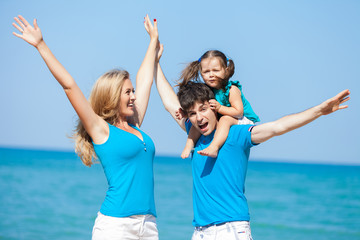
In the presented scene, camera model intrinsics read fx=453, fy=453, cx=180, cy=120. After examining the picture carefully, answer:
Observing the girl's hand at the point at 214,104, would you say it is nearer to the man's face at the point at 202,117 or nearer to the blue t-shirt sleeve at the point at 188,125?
the man's face at the point at 202,117

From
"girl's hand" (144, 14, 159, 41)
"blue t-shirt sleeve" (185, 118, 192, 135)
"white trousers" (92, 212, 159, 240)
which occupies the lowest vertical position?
"white trousers" (92, 212, 159, 240)

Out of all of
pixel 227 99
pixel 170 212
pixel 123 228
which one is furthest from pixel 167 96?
pixel 170 212

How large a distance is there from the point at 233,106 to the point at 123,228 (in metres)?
1.42

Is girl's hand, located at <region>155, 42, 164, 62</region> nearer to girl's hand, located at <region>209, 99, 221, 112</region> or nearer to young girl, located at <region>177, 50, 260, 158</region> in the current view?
young girl, located at <region>177, 50, 260, 158</region>

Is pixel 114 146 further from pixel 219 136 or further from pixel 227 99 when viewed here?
pixel 227 99

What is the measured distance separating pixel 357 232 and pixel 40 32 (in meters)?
13.8

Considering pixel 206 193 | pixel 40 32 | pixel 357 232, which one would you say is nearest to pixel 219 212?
pixel 206 193

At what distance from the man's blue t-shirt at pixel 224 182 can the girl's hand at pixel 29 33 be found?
161 centimetres

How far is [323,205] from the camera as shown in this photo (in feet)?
71.6

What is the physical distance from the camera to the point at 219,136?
3.70 metres

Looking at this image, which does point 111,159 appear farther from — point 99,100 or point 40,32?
point 40,32

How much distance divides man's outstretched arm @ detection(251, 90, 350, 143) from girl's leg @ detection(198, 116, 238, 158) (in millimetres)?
243

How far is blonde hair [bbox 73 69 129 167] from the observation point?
389 cm

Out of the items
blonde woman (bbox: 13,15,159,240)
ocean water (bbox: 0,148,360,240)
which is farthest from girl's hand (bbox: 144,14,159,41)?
ocean water (bbox: 0,148,360,240)
